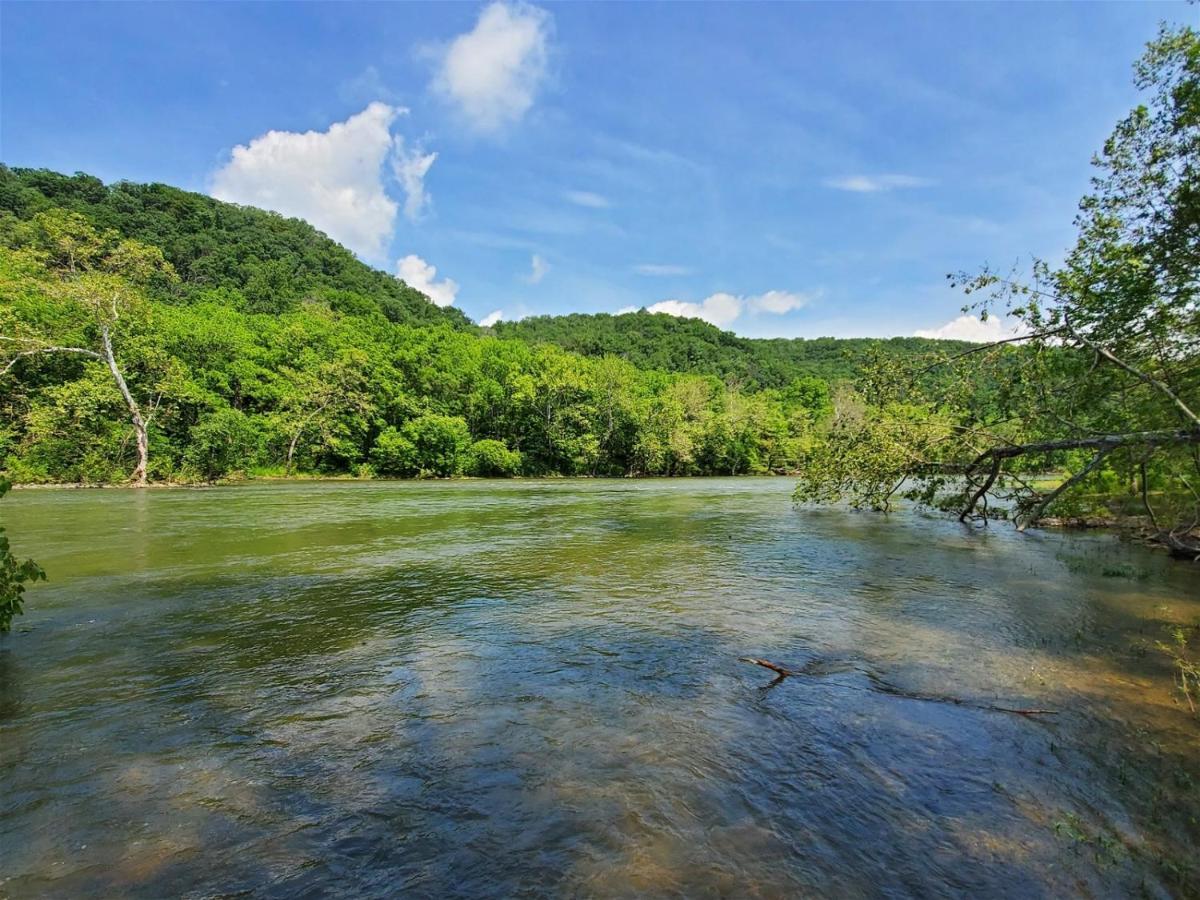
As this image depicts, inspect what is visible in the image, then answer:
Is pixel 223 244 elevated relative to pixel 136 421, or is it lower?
elevated

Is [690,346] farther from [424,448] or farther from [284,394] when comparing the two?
[284,394]

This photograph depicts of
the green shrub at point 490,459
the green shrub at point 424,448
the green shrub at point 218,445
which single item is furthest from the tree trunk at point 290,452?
the green shrub at point 490,459

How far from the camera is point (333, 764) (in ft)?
15.4

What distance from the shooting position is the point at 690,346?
12688 centimetres

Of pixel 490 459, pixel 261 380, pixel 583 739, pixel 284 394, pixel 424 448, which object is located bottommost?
pixel 583 739

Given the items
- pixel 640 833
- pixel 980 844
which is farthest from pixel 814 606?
pixel 640 833

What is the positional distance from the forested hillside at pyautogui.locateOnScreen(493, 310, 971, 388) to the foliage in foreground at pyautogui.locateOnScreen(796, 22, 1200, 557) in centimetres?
8634

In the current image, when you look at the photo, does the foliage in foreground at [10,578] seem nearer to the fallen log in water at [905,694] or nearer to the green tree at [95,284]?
the fallen log in water at [905,694]

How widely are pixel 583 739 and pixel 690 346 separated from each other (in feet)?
413

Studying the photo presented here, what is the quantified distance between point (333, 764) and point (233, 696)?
2.03 m

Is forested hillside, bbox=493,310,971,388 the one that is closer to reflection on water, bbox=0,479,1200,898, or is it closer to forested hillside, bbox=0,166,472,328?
forested hillside, bbox=0,166,472,328

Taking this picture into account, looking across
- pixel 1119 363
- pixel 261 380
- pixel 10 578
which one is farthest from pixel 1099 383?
pixel 261 380

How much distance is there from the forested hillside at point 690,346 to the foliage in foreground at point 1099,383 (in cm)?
8634

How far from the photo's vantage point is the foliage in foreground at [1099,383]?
1172 cm
